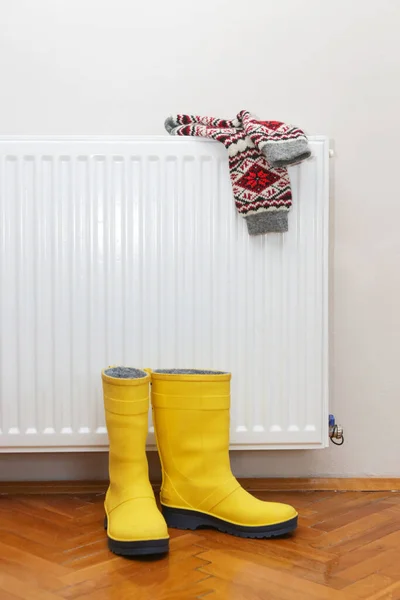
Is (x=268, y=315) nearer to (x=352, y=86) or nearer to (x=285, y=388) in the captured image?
(x=285, y=388)

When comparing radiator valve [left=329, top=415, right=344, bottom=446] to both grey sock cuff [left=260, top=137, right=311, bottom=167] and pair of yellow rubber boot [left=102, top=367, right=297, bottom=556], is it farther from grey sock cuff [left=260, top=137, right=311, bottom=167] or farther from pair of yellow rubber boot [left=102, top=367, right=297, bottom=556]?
grey sock cuff [left=260, top=137, right=311, bottom=167]

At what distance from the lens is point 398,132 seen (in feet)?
5.02

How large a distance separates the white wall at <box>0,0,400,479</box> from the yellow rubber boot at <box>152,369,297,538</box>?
32 centimetres

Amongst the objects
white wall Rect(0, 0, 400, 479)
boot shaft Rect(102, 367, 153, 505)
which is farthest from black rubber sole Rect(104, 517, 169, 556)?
white wall Rect(0, 0, 400, 479)

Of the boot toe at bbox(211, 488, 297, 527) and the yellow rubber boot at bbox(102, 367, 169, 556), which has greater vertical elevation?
the yellow rubber boot at bbox(102, 367, 169, 556)

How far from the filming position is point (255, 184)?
135cm

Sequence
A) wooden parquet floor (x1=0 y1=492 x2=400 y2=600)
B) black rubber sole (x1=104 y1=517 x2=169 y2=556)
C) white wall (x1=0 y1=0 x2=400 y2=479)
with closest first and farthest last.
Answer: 1. wooden parquet floor (x1=0 y1=492 x2=400 y2=600)
2. black rubber sole (x1=104 y1=517 x2=169 y2=556)
3. white wall (x1=0 y1=0 x2=400 y2=479)

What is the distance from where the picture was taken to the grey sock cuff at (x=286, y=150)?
1283 mm

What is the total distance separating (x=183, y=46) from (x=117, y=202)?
41 cm

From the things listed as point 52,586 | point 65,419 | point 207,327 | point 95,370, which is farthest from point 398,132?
point 52,586

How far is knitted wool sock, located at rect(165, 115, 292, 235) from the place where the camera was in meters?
1.35

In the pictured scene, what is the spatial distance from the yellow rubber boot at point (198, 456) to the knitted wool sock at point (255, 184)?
33 centimetres

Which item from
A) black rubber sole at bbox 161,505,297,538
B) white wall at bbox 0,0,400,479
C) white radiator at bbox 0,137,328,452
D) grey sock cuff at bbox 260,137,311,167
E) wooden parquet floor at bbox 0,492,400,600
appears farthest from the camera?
white wall at bbox 0,0,400,479

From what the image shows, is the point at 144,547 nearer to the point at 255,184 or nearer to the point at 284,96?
the point at 255,184
